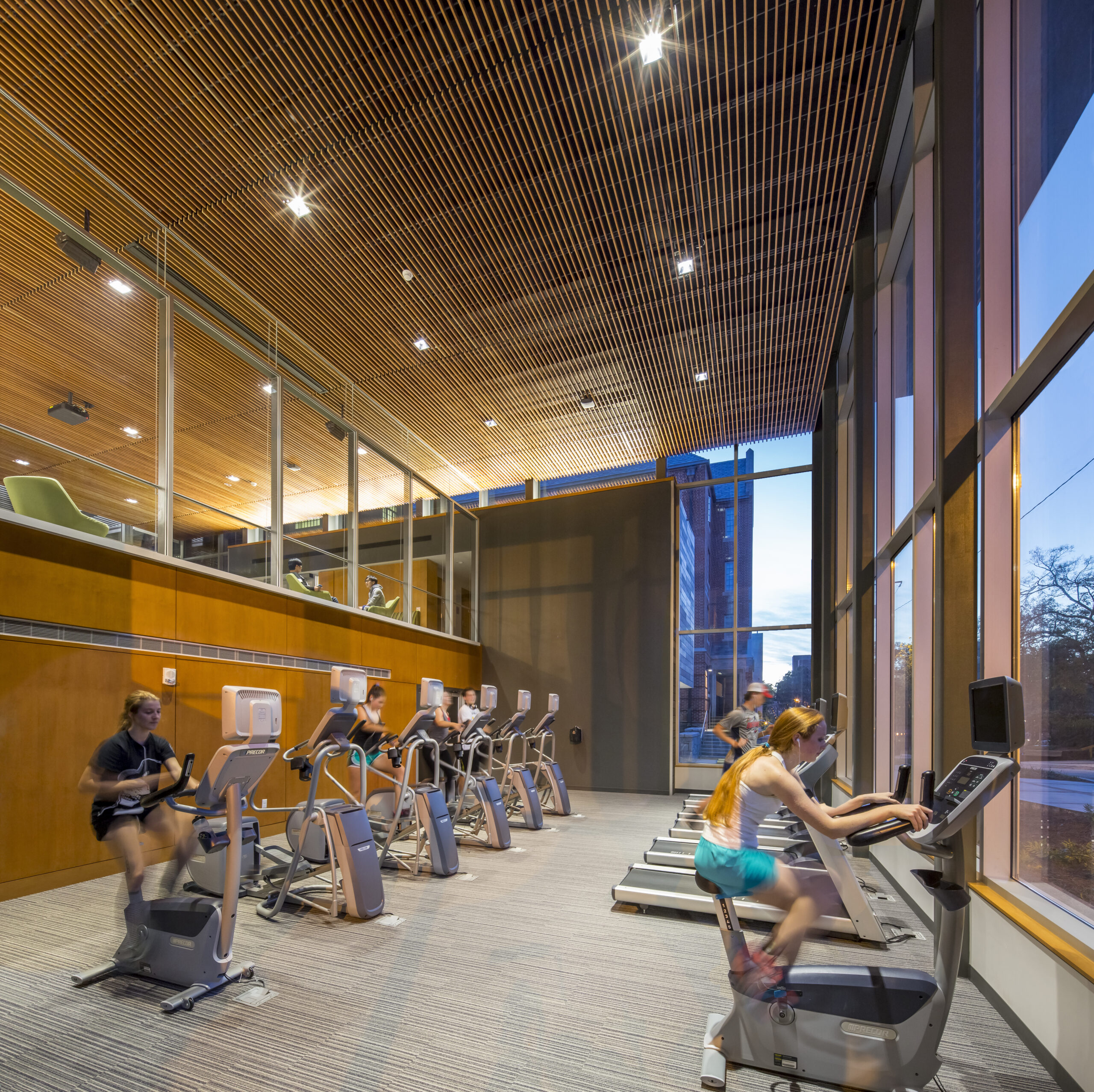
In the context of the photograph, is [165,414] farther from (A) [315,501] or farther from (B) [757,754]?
(B) [757,754]

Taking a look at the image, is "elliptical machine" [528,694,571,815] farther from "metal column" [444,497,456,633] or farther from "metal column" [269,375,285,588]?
"metal column" [269,375,285,588]

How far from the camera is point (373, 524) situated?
10820mm

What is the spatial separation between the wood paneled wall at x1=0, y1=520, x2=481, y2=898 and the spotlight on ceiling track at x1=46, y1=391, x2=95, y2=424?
8.74 ft

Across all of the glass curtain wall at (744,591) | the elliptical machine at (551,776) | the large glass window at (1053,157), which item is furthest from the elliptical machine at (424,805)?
the glass curtain wall at (744,591)

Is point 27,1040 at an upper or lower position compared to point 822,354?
lower

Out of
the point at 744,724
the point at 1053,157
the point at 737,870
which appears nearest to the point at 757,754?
the point at 737,870

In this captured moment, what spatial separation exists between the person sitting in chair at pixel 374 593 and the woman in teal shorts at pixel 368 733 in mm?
2362

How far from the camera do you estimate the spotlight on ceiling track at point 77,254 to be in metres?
5.31

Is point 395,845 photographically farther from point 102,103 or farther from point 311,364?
point 102,103

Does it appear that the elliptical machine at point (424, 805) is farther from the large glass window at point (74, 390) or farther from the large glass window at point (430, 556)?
the large glass window at point (430, 556)

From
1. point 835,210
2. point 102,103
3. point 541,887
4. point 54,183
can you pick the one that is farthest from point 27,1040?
point 835,210

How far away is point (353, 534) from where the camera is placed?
28.2ft

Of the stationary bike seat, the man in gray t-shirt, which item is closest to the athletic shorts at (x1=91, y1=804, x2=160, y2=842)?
the stationary bike seat

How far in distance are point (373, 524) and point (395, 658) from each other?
267cm
